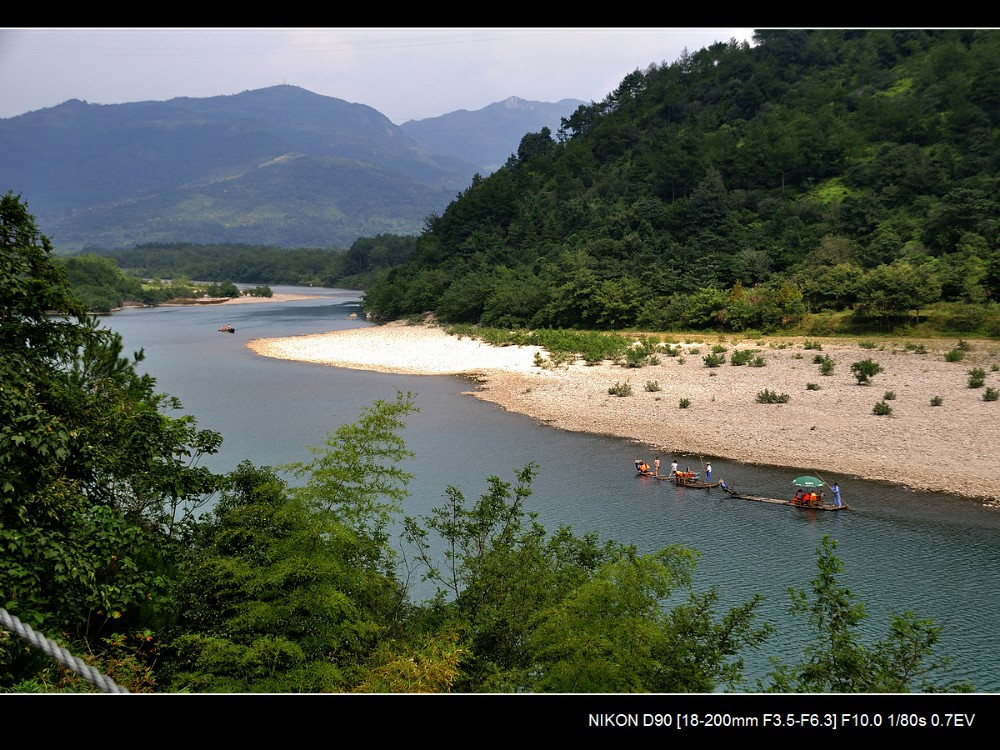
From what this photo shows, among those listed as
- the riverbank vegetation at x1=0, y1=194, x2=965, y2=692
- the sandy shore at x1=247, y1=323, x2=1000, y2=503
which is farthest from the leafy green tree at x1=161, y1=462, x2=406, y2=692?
A: the sandy shore at x1=247, y1=323, x2=1000, y2=503

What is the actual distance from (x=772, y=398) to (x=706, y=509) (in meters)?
9.70

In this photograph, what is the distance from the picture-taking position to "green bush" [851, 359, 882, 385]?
85.6ft

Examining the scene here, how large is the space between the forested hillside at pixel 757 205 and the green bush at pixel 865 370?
8520 mm

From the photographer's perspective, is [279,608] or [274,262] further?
[274,262]

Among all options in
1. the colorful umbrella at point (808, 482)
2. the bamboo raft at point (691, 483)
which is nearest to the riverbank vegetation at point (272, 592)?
the colorful umbrella at point (808, 482)

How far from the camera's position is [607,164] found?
63781 millimetres

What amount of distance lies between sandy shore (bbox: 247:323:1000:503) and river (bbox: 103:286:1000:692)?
1.06m

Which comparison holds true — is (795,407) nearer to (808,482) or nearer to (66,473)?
(808,482)

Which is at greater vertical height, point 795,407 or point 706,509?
point 795,407

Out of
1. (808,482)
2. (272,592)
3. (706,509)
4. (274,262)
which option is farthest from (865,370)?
(274,262)

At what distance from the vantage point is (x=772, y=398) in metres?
25.3

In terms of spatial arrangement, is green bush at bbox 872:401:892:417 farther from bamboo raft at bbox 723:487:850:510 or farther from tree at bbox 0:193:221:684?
tree at bbox 0:193:221:684

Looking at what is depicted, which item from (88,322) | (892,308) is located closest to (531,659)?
(88,322)
